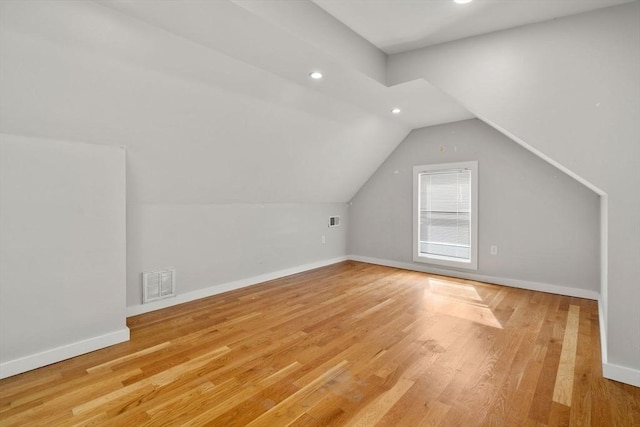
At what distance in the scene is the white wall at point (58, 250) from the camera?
2.06 metres

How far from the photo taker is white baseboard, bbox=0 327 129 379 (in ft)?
6.69

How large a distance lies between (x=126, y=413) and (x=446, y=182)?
4581mm

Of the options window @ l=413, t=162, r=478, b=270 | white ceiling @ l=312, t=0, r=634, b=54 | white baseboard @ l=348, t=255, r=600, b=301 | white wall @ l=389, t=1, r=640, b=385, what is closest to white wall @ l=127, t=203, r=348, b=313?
white baseboard @ l=348, t=255, r=600, b=301

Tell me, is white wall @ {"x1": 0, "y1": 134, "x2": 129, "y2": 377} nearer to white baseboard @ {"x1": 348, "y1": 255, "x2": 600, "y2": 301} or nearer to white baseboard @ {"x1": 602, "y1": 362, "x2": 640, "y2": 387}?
white baseboard @ {"x1": 602, "y1": 362, "x2": 640, "y2": 387}

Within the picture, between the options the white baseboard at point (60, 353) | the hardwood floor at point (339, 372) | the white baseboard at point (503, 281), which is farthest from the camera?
the white baseboard at point (503, 281)

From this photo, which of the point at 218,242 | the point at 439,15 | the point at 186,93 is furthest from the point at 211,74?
the point at 218,242

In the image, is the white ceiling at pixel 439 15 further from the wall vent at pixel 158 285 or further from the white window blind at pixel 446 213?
the wall vent at pixel 158 285

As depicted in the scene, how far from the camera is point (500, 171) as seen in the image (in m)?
4.18

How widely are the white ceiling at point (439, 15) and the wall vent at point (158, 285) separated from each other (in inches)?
117

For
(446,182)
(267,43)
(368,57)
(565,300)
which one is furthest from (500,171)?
(267,43)

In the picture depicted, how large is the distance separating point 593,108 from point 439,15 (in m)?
1.30

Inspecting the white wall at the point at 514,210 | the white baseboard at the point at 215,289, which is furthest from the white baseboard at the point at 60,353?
the white wall at the point at 514,210

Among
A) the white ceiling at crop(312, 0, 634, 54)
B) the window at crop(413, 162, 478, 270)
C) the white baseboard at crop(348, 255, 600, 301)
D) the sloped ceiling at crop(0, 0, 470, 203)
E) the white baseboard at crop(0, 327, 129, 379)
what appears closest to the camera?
the sloped ceiling at crop(0, 0, 470, 203)

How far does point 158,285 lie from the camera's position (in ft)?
10.7
